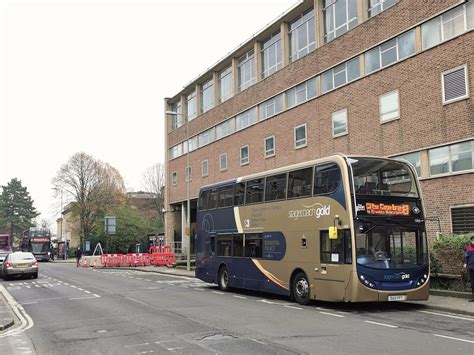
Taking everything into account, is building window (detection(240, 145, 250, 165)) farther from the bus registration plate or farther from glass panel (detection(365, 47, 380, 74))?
the bus registration plate

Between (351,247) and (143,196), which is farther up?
(143,196)

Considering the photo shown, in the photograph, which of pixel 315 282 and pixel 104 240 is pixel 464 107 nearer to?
pixel 315 282

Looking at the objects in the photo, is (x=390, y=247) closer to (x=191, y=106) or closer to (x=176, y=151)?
(x=191, y=106)

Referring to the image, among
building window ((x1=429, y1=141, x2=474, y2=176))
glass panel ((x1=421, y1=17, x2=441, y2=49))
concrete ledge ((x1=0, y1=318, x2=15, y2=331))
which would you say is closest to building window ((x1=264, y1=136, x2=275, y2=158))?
building window ((x1=429, y1=141, x2=474, y2=176))

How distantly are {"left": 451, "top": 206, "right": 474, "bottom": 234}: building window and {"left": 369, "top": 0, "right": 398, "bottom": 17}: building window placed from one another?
992 cm

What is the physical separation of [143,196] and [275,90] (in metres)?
61.8

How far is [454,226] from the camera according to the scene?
19.9 meters

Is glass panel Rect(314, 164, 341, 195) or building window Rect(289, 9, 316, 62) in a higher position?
building window Rect(289, 9, 316, 62)

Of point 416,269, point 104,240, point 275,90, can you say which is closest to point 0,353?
point 416,269

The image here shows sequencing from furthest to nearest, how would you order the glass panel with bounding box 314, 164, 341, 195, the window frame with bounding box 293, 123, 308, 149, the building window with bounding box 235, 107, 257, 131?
1. the building window with bounding box 235, 107, 257, 131
2. the window frame with bounding box 293, 123, 308, 149
3. the glass panel with bounding box 314, 164, 341, 195

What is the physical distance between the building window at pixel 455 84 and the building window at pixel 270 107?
42.6 feet

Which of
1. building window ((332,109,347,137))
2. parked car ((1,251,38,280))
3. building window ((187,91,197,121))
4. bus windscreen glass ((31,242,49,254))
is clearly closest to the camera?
building window ((332,109,347,137))

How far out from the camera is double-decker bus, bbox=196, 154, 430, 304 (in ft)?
41.7

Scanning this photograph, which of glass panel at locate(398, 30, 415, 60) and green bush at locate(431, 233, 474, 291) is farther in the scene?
glass panel at locate(398, 30, 415, 60)
